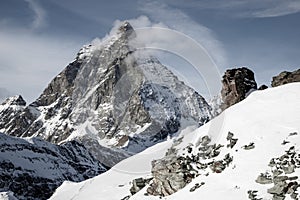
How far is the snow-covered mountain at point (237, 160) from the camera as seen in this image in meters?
29.4

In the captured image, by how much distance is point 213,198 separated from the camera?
3012 centimetres

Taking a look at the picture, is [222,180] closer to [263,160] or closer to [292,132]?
[263,160]

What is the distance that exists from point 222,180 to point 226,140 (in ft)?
21.1

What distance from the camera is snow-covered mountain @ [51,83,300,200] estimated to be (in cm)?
2944

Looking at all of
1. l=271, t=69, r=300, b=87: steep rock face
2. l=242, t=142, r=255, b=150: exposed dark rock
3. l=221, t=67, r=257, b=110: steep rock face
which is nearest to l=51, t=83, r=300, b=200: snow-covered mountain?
l=242, t=142, r=255, b=150: exposed dark rock

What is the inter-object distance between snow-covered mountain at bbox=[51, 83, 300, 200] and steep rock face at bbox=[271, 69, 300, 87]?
13188 mm

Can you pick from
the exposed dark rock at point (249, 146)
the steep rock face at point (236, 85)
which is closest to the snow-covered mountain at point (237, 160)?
the exposed dark rock at point (249, 146)

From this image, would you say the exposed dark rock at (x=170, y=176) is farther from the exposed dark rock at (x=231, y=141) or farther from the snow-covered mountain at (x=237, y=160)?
the exposed dark rock at (x=231, y=141)

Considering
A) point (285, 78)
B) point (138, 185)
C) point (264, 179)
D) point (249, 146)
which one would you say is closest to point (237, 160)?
point (249, 146)

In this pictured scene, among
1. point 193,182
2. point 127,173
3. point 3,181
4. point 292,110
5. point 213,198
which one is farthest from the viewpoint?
point 3,181

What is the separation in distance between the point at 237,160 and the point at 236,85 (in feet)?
115

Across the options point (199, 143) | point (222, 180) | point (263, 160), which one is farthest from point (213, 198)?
point (199, 143)

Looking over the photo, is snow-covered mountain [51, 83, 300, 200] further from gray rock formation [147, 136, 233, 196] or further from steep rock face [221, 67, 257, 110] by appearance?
steep rock face [221, 67, 257, 110]

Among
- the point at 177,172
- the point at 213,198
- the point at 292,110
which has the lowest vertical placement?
the point at 213,198
